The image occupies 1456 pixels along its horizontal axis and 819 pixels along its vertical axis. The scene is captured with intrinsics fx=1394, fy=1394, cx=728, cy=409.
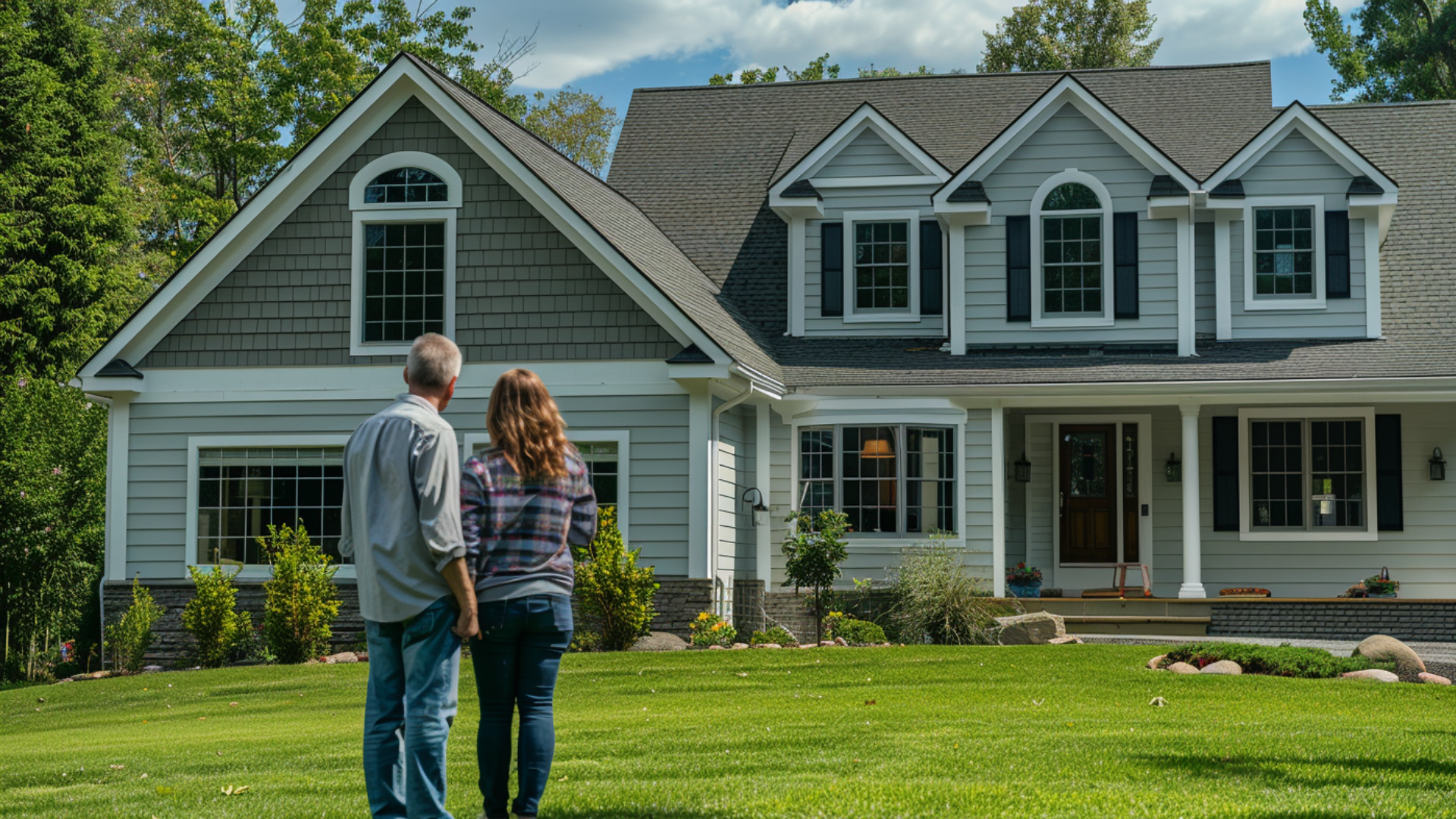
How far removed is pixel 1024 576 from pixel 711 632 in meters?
4.41

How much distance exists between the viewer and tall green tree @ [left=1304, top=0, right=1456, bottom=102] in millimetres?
31484

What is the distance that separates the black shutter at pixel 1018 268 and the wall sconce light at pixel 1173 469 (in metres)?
2.51

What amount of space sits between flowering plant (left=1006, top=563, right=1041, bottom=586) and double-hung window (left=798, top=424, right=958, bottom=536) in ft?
3.94

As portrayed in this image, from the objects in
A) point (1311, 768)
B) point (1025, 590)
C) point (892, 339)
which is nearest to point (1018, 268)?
point (892, 339)

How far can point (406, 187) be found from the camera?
15.0 metres

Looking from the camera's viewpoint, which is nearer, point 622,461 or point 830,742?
point 830,742

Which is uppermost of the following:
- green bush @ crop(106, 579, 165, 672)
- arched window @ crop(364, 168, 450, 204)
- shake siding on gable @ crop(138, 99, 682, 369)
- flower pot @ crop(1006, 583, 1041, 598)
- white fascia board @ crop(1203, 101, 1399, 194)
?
white fascia board @ crop(1203, 101, 1399, 194)

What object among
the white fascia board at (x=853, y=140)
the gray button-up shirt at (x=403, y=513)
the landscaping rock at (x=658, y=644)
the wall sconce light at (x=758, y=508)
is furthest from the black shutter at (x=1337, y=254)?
the gray button-up shirt at (x=403, y=513)

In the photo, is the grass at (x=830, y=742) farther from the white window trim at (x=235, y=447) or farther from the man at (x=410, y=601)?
the white window trim at (x=235, y=447)

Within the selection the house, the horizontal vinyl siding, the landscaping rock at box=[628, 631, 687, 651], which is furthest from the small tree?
the landscaping rock at box=[628, 631, 687, 651]

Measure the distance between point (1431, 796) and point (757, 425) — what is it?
421 inches

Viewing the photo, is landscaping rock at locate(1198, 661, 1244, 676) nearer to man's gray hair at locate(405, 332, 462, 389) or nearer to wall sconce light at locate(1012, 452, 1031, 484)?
wall sconce light at locate(1012, 452, 1031, 484)

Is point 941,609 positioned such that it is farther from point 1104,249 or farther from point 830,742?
point 830,742

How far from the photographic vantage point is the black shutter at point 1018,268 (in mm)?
16797
